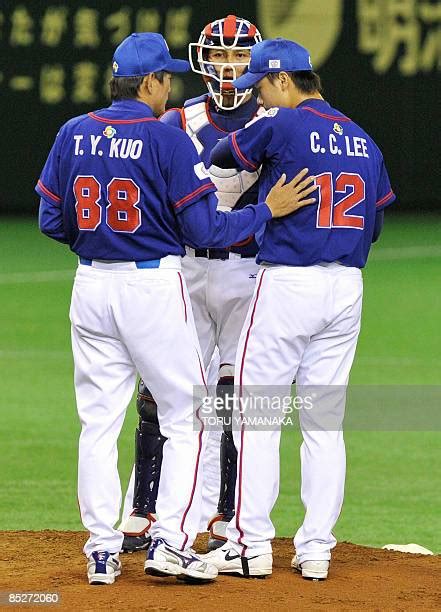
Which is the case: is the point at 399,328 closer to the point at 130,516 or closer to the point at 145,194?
the point at 130,516

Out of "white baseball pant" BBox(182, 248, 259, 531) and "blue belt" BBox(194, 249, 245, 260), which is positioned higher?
"blue belt" BBox(194, 249, 245, 260)

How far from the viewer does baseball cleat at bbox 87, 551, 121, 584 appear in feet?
18.4

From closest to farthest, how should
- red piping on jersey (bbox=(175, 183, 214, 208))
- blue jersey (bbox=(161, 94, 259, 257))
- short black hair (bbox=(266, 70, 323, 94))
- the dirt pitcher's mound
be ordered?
1. the dirt pitcher's mound
2. red piping on jersey (bbox=(175, 183, 214, 208))
3. short black hair (bbox=(266, 70, 323, 94))
4. blue jersey (bbox=(161, 94, 259, 257))

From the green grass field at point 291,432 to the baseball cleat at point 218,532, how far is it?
44.7 inches

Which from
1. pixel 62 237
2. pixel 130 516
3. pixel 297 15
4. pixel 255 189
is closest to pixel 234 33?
pixel 255 189

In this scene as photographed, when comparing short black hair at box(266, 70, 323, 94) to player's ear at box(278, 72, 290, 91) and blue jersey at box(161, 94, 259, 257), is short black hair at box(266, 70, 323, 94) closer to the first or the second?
player's ear at box(278, 72, 290, 91)

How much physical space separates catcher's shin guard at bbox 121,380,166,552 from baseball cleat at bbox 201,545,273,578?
620 mm

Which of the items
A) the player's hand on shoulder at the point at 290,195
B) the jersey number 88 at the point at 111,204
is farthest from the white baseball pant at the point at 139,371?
the player's hand on shoulder at the point at 290,195

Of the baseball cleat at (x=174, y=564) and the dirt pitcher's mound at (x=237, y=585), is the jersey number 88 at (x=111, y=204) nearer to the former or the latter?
the baseball cleat at (x=174, y=564)

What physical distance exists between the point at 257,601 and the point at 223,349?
1509mm

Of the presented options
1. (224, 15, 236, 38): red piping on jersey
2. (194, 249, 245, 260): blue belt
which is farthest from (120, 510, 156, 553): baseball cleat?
(224, 15, 236, 38): red piping on jersey

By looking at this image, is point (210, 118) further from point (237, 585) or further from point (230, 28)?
point (237, 585)

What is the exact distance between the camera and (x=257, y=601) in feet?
17.7

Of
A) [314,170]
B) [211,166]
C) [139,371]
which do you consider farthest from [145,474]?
[314,170]
